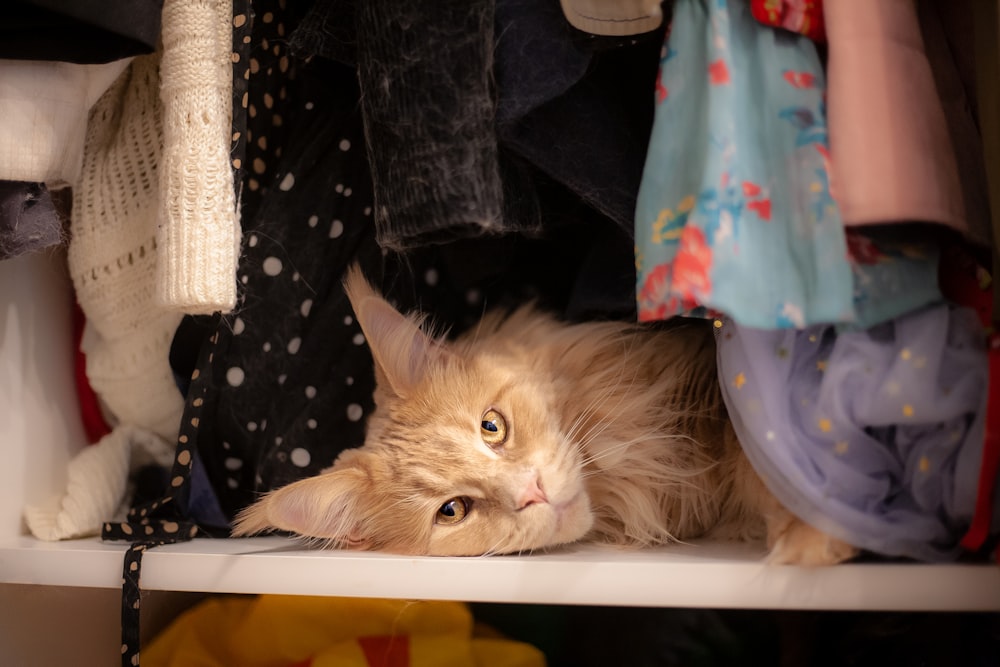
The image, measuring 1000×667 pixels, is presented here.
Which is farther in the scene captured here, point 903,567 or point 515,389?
point 515,389

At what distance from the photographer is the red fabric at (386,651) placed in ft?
3.00

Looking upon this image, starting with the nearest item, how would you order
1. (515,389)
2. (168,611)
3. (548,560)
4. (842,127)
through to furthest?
(842,127), (548,560), (515,389), (168,611)

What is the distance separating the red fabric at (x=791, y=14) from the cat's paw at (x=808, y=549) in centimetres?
44

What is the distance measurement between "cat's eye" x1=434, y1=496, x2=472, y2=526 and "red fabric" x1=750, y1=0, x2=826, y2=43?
0.59 m

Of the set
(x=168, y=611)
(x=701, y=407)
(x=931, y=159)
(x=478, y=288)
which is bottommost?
(x=168, y=611)

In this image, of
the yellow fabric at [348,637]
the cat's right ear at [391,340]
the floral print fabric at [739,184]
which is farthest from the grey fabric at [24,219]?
the floral print fabric at [739,184]

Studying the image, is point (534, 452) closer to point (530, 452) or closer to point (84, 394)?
point (530, 452)

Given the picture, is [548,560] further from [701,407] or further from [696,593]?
[701,407]

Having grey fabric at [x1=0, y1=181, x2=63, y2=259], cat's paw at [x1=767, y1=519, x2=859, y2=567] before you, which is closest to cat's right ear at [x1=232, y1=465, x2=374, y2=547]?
grey fabric at [x1=0, y1=181, x2=63, y2=259]

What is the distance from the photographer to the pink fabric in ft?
1.86

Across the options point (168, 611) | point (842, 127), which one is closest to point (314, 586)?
point (168, 611)

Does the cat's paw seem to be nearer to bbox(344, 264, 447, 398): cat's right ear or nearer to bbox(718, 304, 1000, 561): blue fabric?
bbox(718, 304, 1000, 561): blue fabric

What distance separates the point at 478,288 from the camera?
1100 mm

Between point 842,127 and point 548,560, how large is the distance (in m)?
0.47
